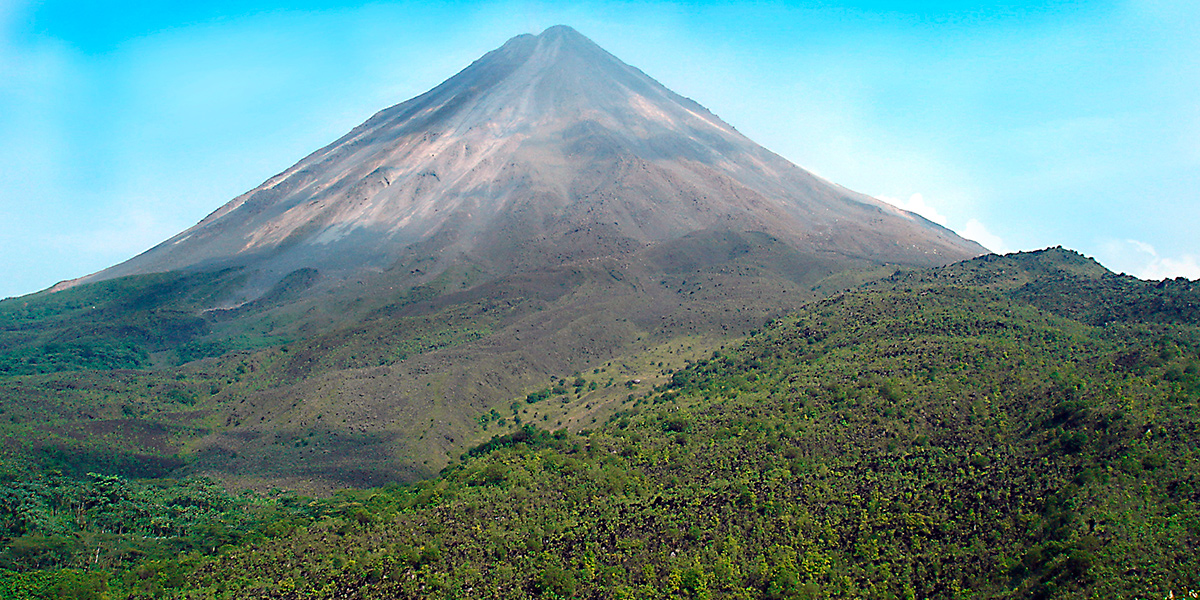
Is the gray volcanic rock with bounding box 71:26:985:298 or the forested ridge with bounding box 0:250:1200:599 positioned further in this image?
the gray volcanic rock with bounding box 71:26:985:298

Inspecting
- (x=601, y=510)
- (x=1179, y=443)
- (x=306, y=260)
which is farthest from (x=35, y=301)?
(x=1179, y=443)

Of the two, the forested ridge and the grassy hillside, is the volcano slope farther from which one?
the forested ridge

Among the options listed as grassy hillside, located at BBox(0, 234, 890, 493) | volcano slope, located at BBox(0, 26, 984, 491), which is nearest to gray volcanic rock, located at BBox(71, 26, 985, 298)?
volcano slope, located at BBox(0, 26, 984, 491)

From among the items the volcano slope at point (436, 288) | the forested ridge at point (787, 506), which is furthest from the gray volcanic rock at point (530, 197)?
the forested ridge at point (787, 506)

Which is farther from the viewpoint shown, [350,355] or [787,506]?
[350,355]

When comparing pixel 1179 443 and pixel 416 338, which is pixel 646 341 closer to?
pixel 416 338

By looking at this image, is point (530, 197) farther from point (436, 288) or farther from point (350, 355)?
point (350, 355)

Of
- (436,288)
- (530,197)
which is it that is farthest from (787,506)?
(530,197)

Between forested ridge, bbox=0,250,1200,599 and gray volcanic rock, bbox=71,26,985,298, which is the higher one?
gray volcanic rock, bbox=71,26,985,298

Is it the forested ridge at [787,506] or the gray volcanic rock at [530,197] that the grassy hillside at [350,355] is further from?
the forested ridge at [787,506]
